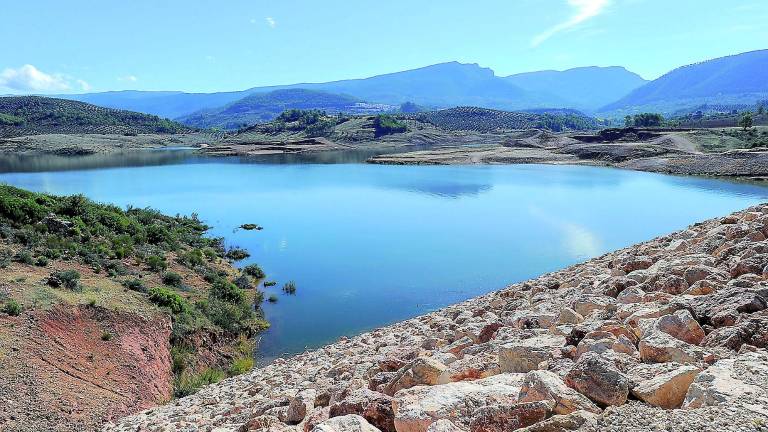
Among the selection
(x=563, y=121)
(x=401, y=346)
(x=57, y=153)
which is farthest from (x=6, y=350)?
(x=563, y=121)

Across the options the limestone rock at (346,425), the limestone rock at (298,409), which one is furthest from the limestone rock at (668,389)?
the limestone rock at (298,409)

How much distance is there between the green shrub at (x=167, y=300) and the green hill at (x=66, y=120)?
13018cm

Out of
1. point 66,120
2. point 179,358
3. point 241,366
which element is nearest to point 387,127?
point 66,120

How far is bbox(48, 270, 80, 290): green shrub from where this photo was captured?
14.0 metres

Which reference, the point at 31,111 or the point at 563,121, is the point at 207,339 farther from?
the point at 563,121

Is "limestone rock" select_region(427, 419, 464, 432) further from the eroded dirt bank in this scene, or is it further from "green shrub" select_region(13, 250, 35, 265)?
"green shrub" select_region(13, 250, 35, 265)

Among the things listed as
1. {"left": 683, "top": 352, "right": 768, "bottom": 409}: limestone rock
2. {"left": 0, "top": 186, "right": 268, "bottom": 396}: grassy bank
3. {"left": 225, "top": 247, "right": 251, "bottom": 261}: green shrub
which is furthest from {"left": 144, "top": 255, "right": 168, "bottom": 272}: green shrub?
{"left": 683, "top": 352, "right": 768, "bottom": 409}: limestone rock

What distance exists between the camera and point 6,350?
10570 millimetres

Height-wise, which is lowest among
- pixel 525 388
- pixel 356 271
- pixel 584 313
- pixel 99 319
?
pixel 356 271

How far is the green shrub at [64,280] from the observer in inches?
553

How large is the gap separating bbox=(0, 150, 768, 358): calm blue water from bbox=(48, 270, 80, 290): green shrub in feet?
17.9

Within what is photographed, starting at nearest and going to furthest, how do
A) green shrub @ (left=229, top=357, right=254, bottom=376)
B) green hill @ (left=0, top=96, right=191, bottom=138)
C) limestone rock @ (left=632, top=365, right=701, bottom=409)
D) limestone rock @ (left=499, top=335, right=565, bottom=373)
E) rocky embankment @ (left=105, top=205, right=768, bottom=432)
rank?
rocky embankment @ (left=105, top=205, right=768, bottom=432) < limestone rock @ (left=632, top=365, right=701, bottom=409) < limestone rock @ (left=499, top=335, right=565, bottom=373) < green shrub @ (left=229, top=357, right=254, bottom=376) < green hill @ (left=0, top=96, right=191, bottom=138)

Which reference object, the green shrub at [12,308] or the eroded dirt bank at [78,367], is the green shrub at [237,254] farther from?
the green shrub at [12,308]

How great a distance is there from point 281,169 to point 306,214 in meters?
36.6
